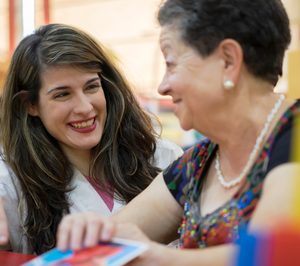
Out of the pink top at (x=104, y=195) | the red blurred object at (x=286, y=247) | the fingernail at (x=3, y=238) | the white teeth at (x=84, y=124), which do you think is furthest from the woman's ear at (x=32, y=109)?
the red blurred object at (x=286, y=247)

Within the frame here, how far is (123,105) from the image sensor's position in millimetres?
1855

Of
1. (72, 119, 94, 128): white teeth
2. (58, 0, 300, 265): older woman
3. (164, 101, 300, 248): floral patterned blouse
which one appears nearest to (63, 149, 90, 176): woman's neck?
(72, 119, 94, 128): white teeth

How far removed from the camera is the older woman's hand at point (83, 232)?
0.97 meters

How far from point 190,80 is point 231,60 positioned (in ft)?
0.27

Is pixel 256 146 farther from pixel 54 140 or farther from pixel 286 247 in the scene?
pixel 54 140

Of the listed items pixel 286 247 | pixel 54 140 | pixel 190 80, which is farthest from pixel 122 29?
pixel 286 247

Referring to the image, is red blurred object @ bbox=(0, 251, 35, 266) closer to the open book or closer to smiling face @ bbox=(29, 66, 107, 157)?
the open book

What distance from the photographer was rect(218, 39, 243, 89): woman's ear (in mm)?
966

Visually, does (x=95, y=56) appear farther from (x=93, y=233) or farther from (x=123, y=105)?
(x=93, y=233)

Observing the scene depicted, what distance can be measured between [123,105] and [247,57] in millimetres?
912

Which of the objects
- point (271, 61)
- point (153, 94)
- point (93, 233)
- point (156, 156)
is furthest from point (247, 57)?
point (153, 94)

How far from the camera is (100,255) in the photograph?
906mm

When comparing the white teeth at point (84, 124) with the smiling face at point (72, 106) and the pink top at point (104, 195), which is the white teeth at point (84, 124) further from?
the pink top at point (104, 195)

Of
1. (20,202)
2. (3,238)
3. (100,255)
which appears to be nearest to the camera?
(100,255)
